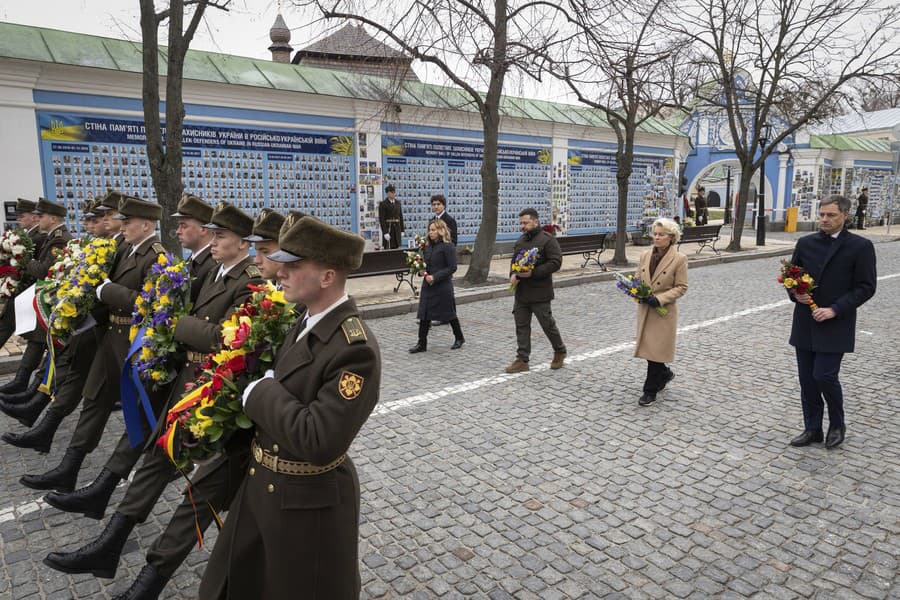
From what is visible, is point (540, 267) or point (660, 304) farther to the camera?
point (540, 267)

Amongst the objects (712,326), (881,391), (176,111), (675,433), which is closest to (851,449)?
(675,433)

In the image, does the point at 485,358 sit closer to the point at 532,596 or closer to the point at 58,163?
the point at 532,596

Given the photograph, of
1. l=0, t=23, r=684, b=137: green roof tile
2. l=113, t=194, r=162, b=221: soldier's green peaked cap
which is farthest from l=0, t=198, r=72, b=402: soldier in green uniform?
l=0, t=23, r=684, b=137: green roof tile

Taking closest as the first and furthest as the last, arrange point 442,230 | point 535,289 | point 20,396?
point 20,396 < point 535,289 < point 442,230

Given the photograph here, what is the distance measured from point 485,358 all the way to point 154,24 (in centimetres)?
664

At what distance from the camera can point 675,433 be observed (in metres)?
5.71

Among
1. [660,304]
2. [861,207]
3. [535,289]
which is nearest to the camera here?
[660,304]

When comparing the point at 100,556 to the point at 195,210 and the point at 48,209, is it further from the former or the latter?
the point at 48,209

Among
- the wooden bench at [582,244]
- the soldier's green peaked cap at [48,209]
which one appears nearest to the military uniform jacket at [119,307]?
the soldier's green peaked cap at [48,209]

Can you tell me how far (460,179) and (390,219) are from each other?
3.20 metres

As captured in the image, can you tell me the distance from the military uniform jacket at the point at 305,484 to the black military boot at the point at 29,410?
4.00 meters

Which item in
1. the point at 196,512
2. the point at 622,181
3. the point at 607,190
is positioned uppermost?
the point at 622,181

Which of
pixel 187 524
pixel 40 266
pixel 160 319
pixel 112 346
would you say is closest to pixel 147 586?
pixel 187 524

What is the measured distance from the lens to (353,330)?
Answer: 94.5 inches
